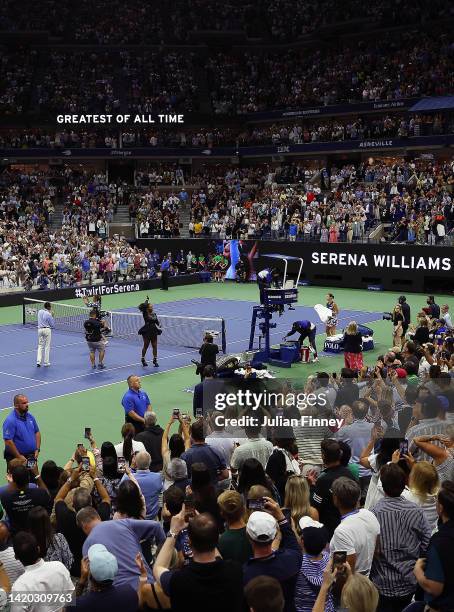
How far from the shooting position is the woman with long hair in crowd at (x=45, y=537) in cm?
639

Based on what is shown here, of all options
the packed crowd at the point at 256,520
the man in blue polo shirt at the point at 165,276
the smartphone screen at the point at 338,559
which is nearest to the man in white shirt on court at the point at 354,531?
the packed crowd at the point at 256,520

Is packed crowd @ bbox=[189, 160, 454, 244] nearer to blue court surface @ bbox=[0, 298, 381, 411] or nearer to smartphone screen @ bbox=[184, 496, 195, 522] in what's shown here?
blue court surface @ bbox=[0, 298, 381, 411]

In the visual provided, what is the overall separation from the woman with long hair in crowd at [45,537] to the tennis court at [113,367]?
25.5 ft

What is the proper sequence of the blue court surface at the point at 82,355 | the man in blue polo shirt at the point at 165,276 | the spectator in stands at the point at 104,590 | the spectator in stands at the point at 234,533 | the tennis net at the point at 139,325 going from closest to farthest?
the spectator in stands at the point at 104,590 < the spectator in stands at the point at 234,533 < the blue court surface at the point at 82,355 < the tennis net at the point at 139,325 < the man in blue polo shirt at the point at 165,276

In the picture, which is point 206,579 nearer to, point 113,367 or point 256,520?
point 256,520

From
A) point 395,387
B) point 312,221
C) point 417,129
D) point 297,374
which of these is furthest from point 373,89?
point 395,387

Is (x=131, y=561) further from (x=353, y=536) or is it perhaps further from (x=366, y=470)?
(x=366, y=470)

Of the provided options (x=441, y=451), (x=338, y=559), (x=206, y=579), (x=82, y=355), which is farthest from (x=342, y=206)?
(x=206, y=579)

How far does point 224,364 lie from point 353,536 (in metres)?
11.5

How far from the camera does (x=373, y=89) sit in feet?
159

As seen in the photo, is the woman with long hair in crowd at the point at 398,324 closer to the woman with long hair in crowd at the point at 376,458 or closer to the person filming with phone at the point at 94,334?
the person filming with phone at the point at 94,334

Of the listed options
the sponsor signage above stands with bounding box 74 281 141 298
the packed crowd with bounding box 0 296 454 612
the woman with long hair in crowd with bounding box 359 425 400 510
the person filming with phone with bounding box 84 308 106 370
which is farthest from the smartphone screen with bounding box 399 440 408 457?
the sponsor signage above stands with bounding box 74 281 141 298

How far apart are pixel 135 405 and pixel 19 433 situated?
2181 millimetres

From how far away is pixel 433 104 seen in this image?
4394 centimetres
